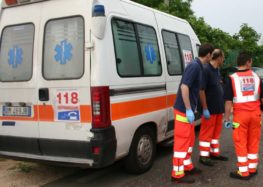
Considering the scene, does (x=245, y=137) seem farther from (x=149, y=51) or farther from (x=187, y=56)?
(x=187, y=56)

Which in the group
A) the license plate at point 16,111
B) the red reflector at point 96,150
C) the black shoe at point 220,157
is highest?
the license plate at point 16,111

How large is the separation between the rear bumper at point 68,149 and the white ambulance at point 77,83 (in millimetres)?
12

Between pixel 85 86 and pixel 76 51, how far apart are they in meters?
0.45

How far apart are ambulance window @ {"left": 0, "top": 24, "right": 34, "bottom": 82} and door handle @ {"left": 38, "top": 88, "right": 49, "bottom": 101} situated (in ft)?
0.91

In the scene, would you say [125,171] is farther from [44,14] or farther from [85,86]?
[44,14]

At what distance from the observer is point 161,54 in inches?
244

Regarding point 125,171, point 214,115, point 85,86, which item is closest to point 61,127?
point 85,86

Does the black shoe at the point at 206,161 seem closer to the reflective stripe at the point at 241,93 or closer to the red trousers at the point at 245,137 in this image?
the red trousers at the point at 245,137

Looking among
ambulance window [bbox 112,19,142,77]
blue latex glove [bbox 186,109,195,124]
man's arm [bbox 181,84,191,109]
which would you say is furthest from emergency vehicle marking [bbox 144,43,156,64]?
blue latex glove [bbox 186,109,195,124]

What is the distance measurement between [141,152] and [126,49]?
1.46 meters

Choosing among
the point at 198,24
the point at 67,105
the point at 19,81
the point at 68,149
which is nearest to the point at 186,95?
the point at 67,105

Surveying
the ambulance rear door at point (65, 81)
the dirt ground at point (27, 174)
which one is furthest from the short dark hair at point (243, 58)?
the dirt ground at point (27, 174)

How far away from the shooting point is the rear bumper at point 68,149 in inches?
183

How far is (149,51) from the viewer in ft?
19.3
